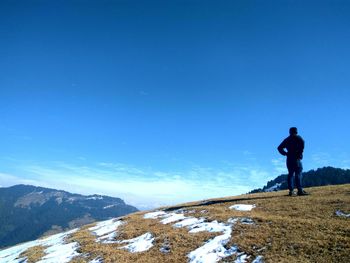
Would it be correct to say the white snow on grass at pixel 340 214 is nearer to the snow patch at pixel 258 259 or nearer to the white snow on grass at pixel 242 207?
the white snow on grass at pixel 242 207

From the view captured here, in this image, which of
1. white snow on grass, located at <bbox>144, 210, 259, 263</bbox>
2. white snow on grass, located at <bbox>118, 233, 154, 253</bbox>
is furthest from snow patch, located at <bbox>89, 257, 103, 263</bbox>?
white snow on grass, located at <bbox>144, 210, 259, 263</bbox>

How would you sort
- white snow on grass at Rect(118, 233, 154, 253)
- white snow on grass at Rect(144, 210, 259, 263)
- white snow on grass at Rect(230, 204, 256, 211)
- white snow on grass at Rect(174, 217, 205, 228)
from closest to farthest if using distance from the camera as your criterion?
white snow on grass at Rect(144, 210, 259, 263) < white snow on grass at Rect(118, 233, 154, 253) < white snow on grass at Rect(174, 217, 205, 228) < white snow on grass at Rect(230, 204, 256, 211)

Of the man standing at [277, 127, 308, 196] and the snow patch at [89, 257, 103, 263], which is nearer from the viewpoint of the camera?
the snow patch at [89, 257, 103, 263]

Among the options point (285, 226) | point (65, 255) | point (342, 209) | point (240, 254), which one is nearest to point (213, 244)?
point (240, 254)

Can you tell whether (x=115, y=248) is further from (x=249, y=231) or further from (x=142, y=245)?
(x=249, y=231)

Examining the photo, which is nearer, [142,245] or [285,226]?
[285,226]

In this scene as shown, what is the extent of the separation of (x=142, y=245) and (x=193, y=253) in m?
4.43

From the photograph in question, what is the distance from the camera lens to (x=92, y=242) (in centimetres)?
2145

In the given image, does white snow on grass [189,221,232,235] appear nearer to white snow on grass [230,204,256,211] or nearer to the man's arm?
white snow on grass [230,204,256,211]

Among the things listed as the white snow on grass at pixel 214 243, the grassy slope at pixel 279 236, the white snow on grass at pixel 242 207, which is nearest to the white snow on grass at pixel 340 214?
the grassy slope at pixel 279 236

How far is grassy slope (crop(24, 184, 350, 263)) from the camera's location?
12.2m

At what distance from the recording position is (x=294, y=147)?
2466 centimetres

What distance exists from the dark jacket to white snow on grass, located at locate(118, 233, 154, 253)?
517 inches

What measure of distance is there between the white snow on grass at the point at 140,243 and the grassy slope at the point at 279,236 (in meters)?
0.44
